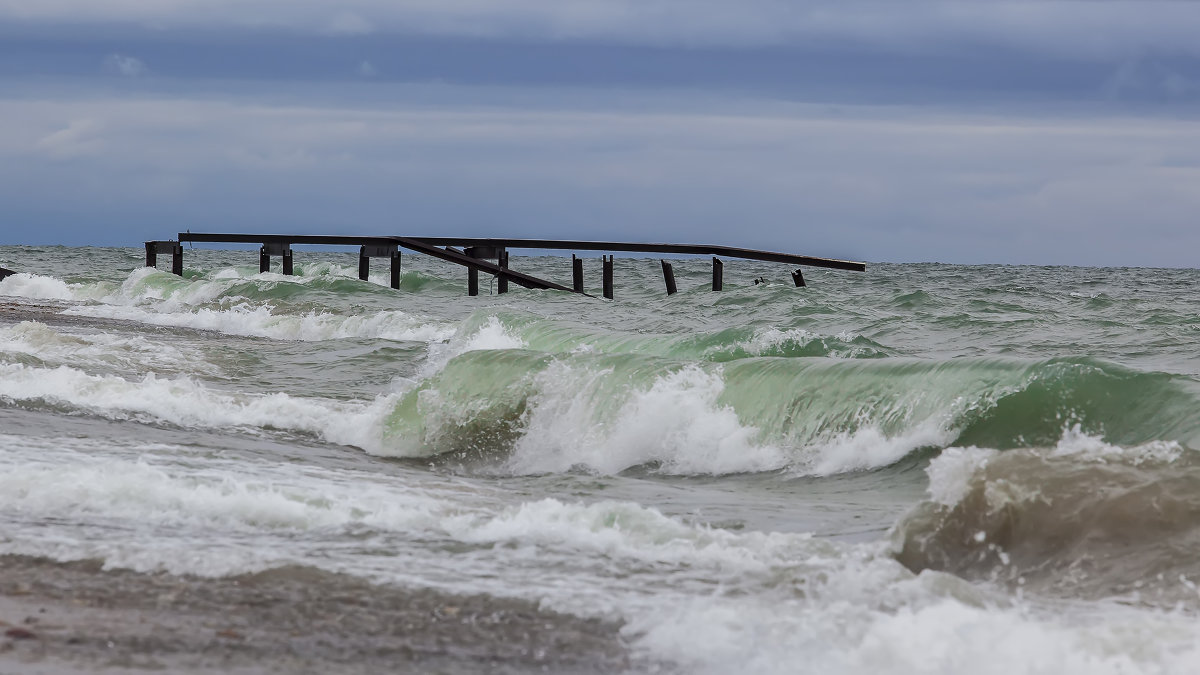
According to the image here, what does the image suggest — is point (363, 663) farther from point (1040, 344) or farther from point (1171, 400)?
point (1040, 344)

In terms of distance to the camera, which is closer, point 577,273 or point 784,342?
point 784,342

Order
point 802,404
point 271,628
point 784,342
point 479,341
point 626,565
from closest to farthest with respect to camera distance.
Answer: point 271,628
point 626,565
point 802,404
point 784,342
point 479,341

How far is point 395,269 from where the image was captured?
27.4m

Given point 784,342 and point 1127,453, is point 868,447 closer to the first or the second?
point 1127,453

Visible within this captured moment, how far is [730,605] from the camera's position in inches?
155

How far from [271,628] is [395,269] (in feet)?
79.1

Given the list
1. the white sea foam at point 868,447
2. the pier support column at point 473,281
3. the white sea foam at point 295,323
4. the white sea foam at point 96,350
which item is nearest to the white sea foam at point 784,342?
the white sea foam at point 868,447

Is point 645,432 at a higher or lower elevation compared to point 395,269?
lower

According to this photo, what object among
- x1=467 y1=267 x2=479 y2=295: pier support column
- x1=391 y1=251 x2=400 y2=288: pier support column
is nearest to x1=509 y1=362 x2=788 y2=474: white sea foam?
x1=467 y1=267 x2=479 y2=295: pier support column

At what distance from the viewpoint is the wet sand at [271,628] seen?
3365mm

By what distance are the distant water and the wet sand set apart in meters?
0.15

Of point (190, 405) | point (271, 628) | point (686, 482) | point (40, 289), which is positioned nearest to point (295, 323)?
point (190, 405)

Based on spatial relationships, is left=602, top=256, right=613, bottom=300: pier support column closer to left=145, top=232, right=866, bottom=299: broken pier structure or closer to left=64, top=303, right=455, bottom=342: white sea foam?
left=145, top=232, right=866, bottom=299: broken pier structure

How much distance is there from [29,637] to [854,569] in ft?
9.08
